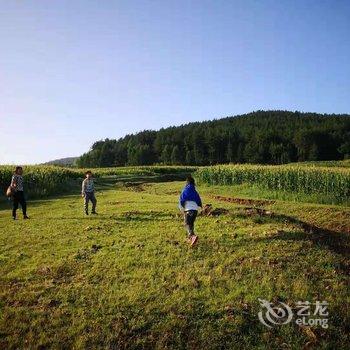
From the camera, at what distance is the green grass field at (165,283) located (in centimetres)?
900

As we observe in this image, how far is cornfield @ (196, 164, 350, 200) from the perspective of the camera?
29516 millimetres

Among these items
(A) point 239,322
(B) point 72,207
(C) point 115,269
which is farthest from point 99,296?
(B) point 72,207

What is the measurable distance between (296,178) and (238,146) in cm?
10322

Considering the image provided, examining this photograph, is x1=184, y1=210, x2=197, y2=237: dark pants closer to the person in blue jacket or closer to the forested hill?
the person in blue jacket

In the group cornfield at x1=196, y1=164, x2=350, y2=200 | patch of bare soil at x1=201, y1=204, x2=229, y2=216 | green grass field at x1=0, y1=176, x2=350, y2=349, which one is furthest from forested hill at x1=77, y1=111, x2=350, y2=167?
green grass field at x1=0, y1=176, x2=350, y2=349

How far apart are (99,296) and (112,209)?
1301 cm

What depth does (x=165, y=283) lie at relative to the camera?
1124 centimetres

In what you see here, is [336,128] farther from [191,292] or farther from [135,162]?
[191,292]

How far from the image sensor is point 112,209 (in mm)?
23344

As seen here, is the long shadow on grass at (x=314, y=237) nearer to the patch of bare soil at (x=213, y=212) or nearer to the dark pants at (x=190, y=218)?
the patch of bare soil at (x=213, y=212)

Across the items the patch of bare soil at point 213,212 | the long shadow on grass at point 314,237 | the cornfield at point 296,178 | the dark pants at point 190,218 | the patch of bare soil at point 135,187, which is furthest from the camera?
the patch of bare soil at point 135,187

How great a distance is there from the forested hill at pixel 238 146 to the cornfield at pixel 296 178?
3219 inches

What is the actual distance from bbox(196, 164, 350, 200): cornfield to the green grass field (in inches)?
478

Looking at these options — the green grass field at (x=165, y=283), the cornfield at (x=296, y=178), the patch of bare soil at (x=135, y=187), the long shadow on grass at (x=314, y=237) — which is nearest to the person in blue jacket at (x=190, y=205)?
the green grass field at (x=165, y=283)
